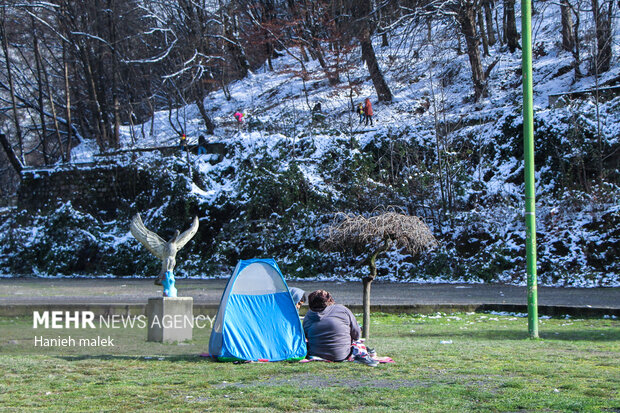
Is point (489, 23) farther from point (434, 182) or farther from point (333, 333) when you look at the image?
point (333, 333)

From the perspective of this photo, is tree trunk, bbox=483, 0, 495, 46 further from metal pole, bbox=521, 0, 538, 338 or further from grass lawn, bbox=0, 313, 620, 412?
grass lawn, bbox=0, 313, 620, 412

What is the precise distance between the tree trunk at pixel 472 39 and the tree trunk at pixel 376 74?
4.62 m

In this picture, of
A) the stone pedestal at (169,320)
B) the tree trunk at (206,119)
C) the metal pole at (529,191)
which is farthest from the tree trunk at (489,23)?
the stone pedestal at (169,320)

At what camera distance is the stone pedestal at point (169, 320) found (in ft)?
34.7

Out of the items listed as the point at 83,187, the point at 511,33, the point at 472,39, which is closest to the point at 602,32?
the point at 472,39

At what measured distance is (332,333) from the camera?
775cm

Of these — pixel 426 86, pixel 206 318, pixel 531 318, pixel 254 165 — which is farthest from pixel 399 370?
pixel 426 86

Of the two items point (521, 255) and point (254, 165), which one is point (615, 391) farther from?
point (254, 165)

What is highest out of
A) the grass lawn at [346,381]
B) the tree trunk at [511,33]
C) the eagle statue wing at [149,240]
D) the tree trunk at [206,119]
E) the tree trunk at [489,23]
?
the tree trunk at [489,23]

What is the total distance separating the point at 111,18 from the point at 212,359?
30246 mm

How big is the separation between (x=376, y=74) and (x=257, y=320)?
81.6 feet

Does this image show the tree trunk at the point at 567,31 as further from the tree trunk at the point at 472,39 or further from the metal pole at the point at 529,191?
the metal pole at the point at 529,191

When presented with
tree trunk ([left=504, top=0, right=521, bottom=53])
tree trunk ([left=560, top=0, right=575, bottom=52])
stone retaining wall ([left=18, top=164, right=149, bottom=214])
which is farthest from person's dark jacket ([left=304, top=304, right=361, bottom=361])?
tree trunk ([left=504, top=0, right=521, bottom=53])

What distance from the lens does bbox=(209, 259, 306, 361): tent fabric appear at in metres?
7.92
